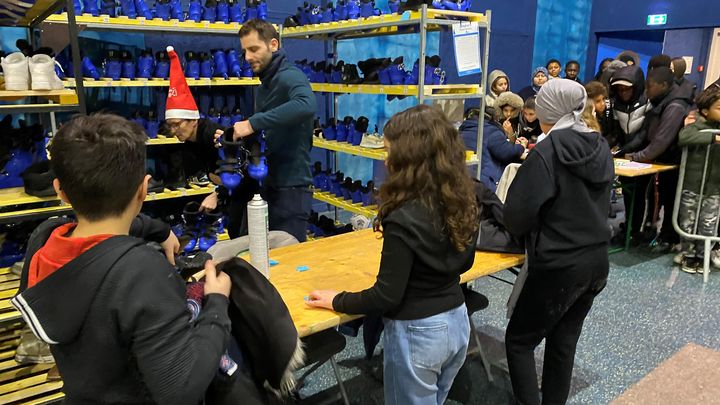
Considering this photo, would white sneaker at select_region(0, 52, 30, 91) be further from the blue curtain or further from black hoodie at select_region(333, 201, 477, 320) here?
the blue curtain

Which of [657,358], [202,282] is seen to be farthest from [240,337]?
[657,358]

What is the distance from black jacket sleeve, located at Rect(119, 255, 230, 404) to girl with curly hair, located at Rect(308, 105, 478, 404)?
67 centimetres

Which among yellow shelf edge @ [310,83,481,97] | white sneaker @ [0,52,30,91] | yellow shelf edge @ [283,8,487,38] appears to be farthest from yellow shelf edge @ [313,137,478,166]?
white sneaker @ [0,52,30,91]

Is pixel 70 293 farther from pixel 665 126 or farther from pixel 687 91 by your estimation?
pixel 687 91

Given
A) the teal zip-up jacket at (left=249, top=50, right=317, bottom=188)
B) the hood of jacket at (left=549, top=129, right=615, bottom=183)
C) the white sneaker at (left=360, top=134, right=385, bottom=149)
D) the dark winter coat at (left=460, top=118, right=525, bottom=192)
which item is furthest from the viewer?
the white sneaker at (left=360, top=134, right=385, bottom=149)

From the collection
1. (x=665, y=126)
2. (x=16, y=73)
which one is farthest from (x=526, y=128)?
(x=16, y=73)

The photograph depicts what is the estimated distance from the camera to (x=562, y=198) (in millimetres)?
2062

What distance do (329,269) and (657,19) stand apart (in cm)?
813

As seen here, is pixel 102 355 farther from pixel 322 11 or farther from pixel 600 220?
pixel 322 11

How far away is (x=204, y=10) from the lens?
463 centimetres

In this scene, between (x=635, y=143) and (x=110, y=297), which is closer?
(x=110, y=297)

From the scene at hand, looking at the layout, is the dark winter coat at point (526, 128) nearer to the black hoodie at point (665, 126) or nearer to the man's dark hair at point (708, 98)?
the black hoodie at point (665, 126)

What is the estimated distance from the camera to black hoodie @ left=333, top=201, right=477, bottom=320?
1596 mm

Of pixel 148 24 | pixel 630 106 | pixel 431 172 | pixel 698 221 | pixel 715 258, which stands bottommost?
pixel 715 258
